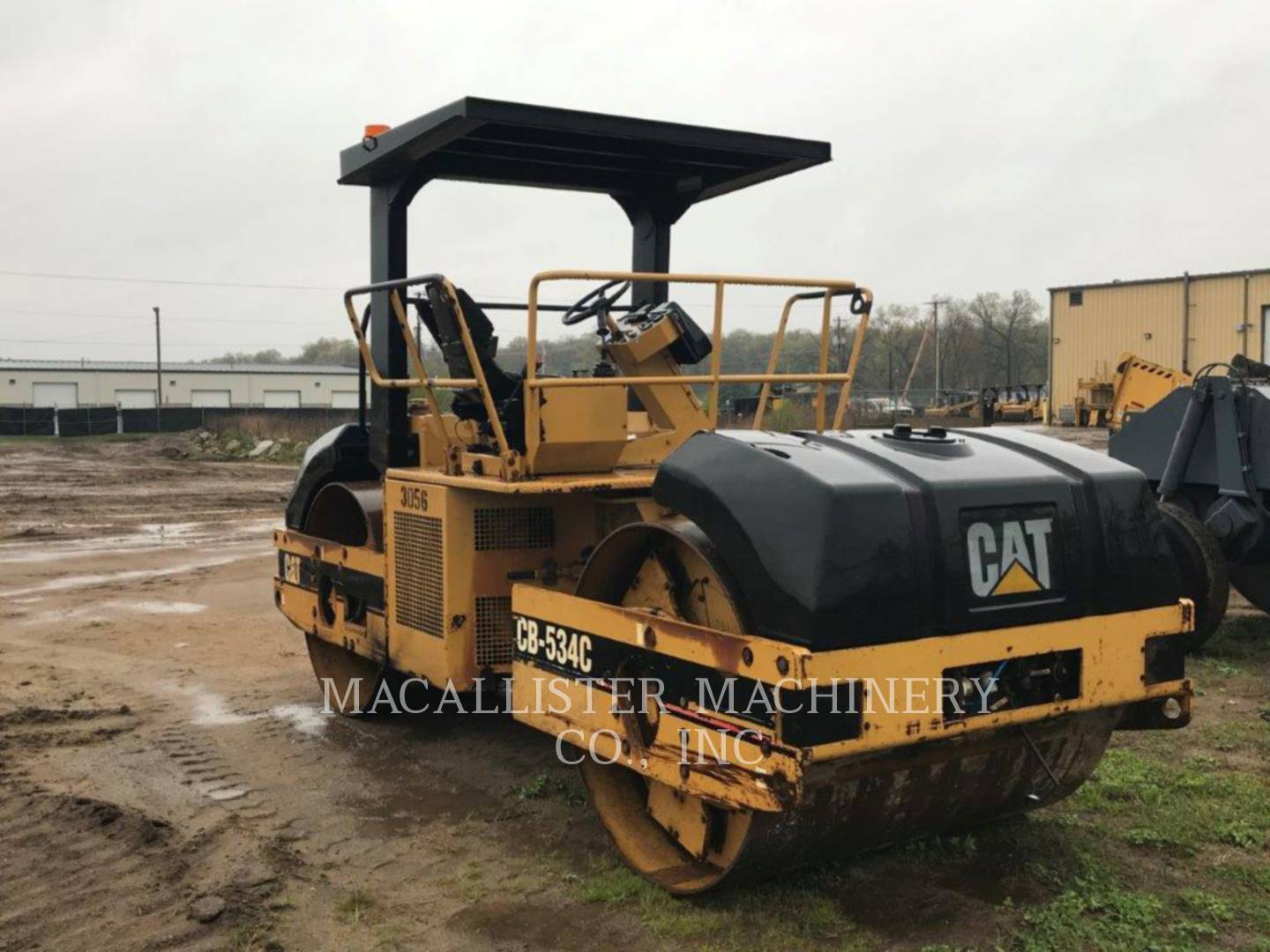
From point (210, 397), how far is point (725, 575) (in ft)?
224

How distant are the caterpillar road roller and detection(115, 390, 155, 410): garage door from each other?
216 ft

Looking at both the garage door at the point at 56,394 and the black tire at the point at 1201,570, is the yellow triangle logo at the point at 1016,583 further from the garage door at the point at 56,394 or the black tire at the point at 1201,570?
the garage door at the point at 56,394

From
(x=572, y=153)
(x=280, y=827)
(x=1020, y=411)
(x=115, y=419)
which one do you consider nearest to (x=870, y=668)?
(x=280, y=827)

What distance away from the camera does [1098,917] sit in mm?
3715

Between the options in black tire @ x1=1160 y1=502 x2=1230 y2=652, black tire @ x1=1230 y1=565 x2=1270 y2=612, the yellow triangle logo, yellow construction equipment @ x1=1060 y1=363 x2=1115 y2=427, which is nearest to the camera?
the yellow triangle logo

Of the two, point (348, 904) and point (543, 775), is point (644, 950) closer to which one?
point (348, 904)

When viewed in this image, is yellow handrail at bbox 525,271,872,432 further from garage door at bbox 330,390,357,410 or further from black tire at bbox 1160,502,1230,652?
garage door at bbox 330,390,357,410

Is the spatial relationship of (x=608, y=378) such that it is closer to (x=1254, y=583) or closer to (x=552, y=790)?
(x=552, y=790)

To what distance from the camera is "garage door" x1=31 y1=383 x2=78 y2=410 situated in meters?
64.4

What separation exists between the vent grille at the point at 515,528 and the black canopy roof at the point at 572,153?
4.82ft

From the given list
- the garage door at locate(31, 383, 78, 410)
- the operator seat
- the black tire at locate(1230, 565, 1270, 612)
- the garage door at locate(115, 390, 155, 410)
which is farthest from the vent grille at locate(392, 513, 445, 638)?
the garage door at locate(115, 390, 155, 410)

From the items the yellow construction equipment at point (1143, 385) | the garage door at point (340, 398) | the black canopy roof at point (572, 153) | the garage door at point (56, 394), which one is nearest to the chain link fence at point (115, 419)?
the garage door at point (56, 394)

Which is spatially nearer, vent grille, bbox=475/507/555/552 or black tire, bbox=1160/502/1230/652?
vent grille, bbox=475/507/555/552

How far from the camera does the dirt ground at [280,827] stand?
376cm
